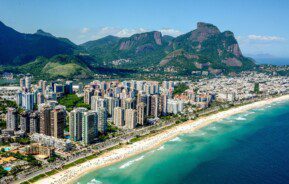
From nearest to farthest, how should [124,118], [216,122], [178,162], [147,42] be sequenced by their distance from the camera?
1. [178,162]
2. [124,118]
3. [216,122]
4. [147,42]

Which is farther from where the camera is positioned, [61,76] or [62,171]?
[61,76]

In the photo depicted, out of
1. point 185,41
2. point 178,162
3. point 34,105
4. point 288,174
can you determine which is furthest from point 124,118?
point 185,41

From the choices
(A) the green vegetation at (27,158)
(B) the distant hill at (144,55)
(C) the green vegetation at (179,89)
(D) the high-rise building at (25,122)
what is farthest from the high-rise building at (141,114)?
(B) the distant hill at (144,55)

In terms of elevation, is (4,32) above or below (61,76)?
above

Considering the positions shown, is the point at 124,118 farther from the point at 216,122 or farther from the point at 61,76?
the point at 61,76

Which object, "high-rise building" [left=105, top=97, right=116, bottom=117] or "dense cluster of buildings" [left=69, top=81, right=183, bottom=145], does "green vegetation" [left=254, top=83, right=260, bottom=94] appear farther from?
"high-rise building" [left=105, top=97, right=116, bottom=117]

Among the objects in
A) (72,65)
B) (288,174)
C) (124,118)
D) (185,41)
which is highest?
(185,41)

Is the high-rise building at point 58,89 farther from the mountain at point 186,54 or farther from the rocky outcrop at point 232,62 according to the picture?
the rocky outcrop at point 232,62
